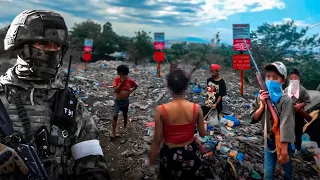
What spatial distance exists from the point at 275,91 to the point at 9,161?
2.37 m

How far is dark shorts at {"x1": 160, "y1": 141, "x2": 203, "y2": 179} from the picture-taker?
8.45 feet

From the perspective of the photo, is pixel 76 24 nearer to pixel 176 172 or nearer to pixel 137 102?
pixel 137 102

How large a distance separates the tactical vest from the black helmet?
33 centimetres

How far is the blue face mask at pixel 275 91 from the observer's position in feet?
9.02

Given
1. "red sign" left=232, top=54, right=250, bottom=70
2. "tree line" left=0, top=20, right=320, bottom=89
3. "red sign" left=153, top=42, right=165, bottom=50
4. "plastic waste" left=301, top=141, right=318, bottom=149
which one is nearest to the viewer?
"plastic waste" left=301, top=141, right=318, bottom=149

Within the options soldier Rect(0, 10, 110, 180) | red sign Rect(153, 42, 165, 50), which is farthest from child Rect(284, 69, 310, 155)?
red sign Rect(153, 42, 165, 50)

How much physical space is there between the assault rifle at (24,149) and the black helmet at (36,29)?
513 mm

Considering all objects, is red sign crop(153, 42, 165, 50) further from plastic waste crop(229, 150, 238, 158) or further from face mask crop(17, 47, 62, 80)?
face mask crop(17, 47, 62, 80)

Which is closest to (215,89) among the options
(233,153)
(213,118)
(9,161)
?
(213,118)

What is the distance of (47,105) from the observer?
1762 millimetres

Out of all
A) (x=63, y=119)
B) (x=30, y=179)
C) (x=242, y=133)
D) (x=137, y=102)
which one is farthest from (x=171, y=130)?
(x=137, y=102)

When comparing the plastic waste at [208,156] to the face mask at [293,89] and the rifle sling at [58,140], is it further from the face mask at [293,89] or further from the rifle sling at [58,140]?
the rifle sling at [58,140]

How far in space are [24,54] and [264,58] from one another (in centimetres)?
1558

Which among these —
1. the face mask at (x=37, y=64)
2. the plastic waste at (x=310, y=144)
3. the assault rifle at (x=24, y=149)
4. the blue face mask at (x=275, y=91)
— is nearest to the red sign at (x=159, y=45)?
the plastic waste at (x=310, y=144)
